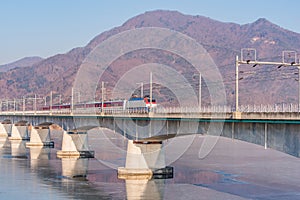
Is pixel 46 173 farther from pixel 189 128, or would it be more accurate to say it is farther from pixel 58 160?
pixel 189 128

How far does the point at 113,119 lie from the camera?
2940 inches

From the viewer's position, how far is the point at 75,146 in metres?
91.0

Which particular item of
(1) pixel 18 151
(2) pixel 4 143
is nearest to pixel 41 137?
(1) pixel 18 151

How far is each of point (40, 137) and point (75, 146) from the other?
28.2 metres

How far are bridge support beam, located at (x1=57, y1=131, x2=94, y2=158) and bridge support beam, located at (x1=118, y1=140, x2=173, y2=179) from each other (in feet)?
89.5

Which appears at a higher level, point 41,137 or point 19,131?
point 19,131

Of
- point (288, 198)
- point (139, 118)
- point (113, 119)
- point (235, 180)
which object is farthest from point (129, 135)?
point (288, 198)

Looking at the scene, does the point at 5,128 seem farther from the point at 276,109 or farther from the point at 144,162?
the point at 276,109

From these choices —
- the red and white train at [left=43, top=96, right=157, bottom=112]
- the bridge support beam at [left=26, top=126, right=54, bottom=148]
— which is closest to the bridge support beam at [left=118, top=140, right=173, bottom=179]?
the red and white train at [left=43, top=96, right=157, bottom=112]

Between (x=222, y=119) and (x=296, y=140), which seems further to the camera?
(x=222, y=119)

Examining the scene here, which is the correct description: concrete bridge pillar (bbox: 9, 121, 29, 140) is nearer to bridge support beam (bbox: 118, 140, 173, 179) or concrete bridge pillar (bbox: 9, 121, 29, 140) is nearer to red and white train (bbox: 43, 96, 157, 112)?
red and white train (bbox: 43, 96, 157, 112)

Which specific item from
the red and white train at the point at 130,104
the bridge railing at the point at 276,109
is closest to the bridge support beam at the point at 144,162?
the bridge railing at the point at 276,109

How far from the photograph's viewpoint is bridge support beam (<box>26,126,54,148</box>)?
379 ft

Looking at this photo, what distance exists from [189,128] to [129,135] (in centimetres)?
1423
